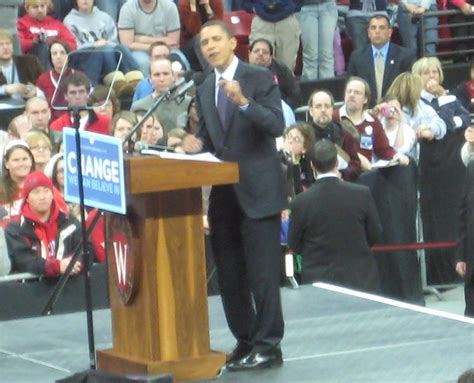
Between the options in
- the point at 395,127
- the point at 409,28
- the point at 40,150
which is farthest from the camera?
the point at 409,28

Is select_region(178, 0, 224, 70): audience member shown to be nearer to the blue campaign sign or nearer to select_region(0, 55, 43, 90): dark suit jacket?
select_region(0, 55, 43, 90): dark suit jacket

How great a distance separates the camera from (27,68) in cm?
1474

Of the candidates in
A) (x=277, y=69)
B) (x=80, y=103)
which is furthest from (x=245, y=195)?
(x=277, y=69)

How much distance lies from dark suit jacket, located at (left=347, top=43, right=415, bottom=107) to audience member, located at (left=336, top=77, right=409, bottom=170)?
1868 millimetres

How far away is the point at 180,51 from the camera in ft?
52.2

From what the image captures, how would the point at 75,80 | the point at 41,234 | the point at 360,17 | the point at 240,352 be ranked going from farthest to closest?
the point at 360,17, the point at 41,234, the point at 75,80, the point at 240,352

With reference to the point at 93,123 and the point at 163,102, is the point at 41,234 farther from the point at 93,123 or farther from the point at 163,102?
the point at 163,102

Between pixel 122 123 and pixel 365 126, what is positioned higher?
pixel 122 123

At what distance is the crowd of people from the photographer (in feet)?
26.9

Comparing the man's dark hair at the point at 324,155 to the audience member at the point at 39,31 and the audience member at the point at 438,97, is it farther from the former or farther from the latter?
the audience member at the point at 39,31

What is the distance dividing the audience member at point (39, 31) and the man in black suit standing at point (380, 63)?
2867mm

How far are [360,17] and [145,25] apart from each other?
2461 millimetres

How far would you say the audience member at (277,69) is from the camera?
1494cm

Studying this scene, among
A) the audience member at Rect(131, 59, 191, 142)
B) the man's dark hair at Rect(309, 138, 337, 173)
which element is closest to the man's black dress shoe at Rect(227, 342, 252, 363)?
the man's dark hair at Rect(309, 138, 337, 173)
